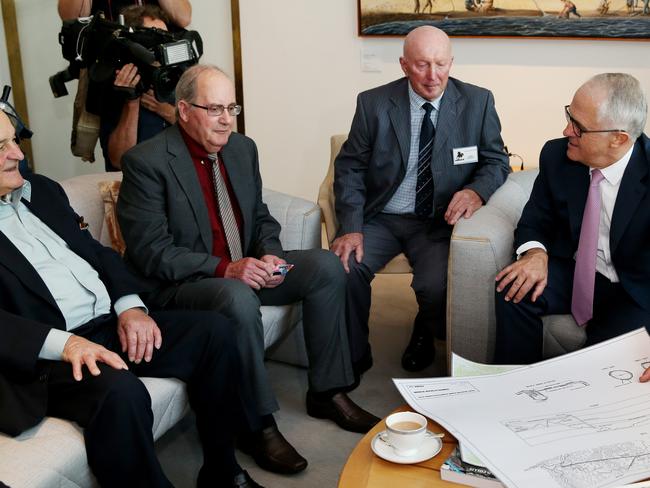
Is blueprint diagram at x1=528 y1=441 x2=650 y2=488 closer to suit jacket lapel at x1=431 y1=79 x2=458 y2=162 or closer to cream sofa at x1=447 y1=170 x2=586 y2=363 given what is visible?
cream sofa at x1=447 y1=170 x2=586 y2=363

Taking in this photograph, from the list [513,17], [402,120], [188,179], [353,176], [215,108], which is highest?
[513,17]

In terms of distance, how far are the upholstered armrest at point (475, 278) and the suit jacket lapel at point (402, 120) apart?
448mm

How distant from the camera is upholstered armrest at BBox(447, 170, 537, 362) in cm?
270

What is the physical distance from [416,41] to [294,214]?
801 mm

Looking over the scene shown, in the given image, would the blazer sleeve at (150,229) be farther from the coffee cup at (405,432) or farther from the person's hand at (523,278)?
the coffee cup at (405,432)

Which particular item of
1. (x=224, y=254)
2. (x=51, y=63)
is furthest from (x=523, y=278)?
(x=51, y=63)

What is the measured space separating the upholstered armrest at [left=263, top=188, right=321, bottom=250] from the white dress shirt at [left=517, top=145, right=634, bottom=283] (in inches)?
40.0

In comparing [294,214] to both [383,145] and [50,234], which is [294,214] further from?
[50,234]

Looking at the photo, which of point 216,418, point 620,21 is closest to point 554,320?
point 216,418

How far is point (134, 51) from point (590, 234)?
1702mm

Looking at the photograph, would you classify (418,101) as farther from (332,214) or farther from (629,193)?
(629,193)

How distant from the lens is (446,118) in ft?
10.4

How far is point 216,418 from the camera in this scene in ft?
7.70

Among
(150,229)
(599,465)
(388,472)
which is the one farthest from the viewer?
(150,229)
